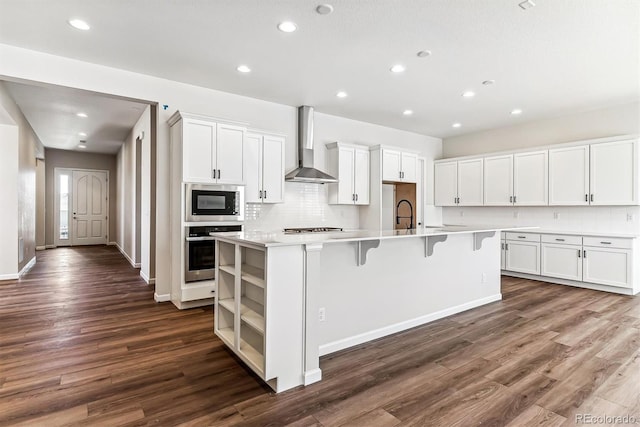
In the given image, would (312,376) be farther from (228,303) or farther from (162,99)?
(162,99)

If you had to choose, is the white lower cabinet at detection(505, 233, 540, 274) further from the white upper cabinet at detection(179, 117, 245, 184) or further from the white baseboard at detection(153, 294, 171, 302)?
the white baseboard at detection(153, 294, 171, 302)

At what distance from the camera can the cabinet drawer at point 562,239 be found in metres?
5.17

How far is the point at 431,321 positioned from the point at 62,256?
869cm

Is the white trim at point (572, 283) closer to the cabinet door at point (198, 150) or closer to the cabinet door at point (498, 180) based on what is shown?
the cabinet door at point (498, 180)

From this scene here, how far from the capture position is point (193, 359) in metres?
2.68

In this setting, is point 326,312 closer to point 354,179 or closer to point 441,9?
point 441,9

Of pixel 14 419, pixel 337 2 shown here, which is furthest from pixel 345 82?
pixel 14 419

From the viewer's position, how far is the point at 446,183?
7.21 meters

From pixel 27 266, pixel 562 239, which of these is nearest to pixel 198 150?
pixel 27 266

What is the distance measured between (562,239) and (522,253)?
0.66 meters

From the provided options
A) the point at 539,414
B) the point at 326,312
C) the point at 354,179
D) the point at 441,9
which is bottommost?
the point at 539,414

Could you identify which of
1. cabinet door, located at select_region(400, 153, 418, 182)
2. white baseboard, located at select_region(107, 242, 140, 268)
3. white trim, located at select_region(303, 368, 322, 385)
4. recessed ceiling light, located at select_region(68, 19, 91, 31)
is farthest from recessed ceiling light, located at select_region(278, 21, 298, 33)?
white baseboard, located at select_region(107, 242, 140, 268)

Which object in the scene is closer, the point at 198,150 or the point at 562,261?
Result: the point at 198,150

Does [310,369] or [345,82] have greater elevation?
[345,82]
